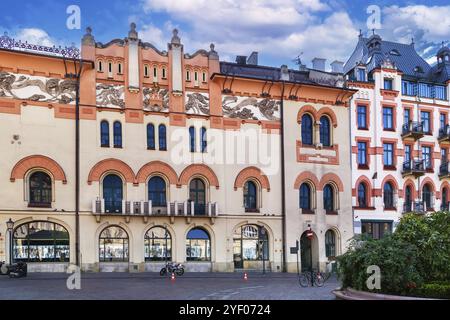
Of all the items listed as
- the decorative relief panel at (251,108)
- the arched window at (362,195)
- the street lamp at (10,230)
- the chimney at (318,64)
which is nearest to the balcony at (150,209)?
the street lamp at (10,230)

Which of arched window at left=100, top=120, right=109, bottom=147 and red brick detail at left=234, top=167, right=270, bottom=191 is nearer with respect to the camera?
arched window at left=100, top=120, right=109, bottom=147

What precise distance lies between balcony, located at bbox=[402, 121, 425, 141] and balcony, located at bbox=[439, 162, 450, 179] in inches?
146

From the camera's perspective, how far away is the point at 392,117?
48688 millimetres

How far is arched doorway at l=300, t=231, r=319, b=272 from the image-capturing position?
4484 centimetres

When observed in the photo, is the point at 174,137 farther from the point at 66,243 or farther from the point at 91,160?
the point at 66,243

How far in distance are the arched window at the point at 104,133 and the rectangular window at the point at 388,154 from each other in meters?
23.7

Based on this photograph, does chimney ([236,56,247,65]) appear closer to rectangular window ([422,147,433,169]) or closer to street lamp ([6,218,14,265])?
rectangular window ([422,147,433,169])

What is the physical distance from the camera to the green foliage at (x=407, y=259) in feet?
63.7

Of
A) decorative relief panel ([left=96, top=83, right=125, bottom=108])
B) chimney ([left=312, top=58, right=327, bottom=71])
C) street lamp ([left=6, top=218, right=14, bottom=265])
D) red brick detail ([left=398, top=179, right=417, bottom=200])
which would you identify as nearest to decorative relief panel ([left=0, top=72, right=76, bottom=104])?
decorative relief panel ([left=96, top=83, right=125, bottom=108])

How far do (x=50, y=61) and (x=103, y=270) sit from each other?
1468 centimetres

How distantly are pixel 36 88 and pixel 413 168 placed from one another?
31244 mm

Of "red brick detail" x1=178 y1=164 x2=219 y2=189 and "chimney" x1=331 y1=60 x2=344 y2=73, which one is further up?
"chimney" x1=331 y1=60 x2=344 y2=73

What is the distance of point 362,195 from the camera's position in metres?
47.3
